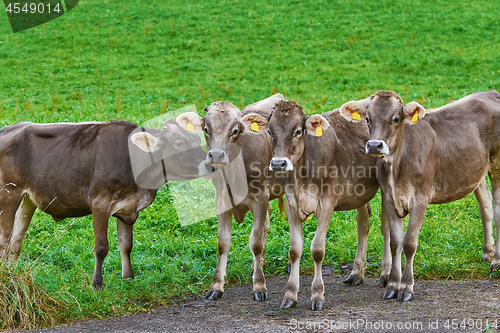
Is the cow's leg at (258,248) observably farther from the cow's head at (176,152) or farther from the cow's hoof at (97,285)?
the cow's hoof at (97,285)

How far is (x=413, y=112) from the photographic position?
671 cm

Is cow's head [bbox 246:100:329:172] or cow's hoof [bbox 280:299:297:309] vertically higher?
cow's head [bbox 246:100:329:172]

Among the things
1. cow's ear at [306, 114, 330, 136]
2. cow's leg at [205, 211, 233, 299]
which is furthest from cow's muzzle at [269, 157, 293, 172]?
cow's leg at [205, 211, 233, 299]

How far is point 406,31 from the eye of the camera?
26.3 metres

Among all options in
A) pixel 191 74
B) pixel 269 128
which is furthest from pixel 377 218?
pixel 191 74

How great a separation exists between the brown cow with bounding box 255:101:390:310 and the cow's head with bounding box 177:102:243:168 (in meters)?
0.37

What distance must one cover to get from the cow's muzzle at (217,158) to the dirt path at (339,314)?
1.64 m

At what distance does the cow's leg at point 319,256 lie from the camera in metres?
6.55

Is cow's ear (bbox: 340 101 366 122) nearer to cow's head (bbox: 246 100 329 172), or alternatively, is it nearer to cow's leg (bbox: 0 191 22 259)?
cow's head (bbox: 246 100 329 172)

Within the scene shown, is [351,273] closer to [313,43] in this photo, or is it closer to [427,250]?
[427,250]

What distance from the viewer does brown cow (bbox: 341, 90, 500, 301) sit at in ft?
22.0

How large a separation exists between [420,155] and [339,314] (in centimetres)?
208

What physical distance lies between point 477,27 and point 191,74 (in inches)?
506

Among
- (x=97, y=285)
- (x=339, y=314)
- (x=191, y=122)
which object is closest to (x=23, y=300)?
(x=97, y=285)
